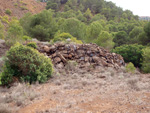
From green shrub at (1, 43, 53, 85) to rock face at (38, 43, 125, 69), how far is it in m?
3.49

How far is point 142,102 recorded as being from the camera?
4.23 metres

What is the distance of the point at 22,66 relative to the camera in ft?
23.1

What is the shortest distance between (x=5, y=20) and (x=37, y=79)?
37597 mm

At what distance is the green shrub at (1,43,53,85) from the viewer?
687 centimetres

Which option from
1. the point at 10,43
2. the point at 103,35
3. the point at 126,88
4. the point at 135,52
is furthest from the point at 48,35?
the point at 126,88

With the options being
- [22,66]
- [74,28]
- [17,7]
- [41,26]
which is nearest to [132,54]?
[74,28]

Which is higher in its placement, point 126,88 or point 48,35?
point 48,35

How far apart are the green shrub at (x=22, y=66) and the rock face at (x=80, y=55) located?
349cm

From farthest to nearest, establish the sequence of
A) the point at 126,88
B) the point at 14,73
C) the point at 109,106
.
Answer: the point at 14,73
the point at 126,88
the point at 109,106

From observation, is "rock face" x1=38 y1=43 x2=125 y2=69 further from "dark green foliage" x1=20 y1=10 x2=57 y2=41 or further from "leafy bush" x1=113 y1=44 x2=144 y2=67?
"dark green foliage" x1=20 y1=10 x2=57 y2=41

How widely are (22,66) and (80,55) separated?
586 cm

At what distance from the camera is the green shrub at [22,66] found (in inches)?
270

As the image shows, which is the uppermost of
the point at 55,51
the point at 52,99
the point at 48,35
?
the point at 48,35

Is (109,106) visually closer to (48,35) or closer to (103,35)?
(103,35)
